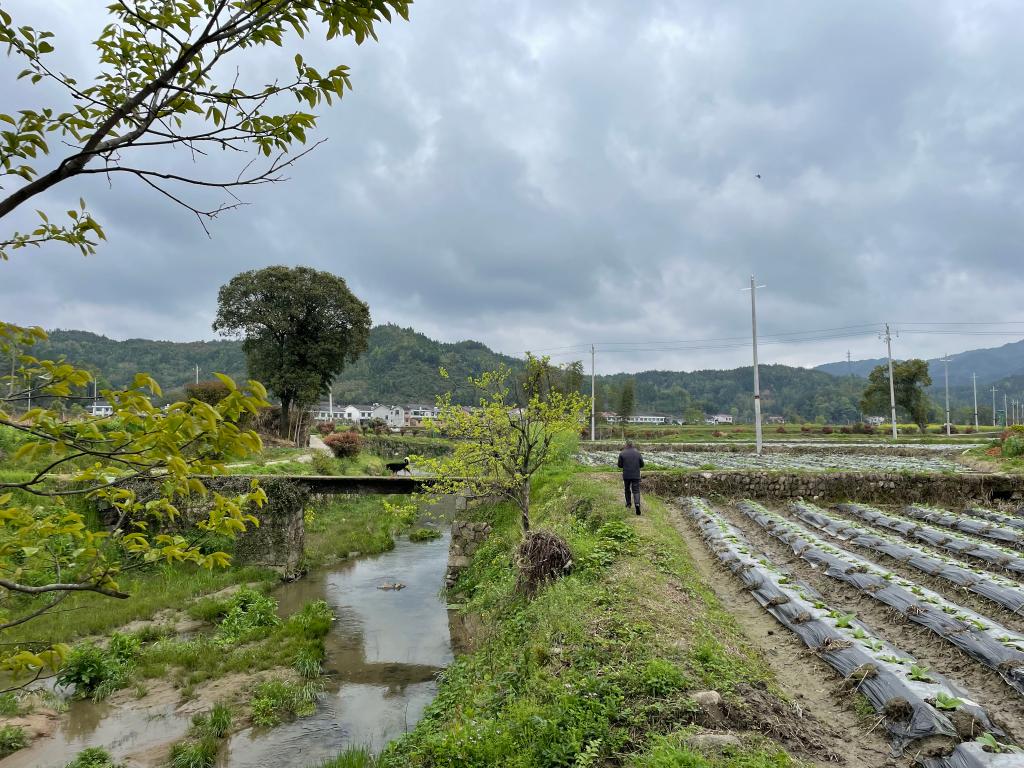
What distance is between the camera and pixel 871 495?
754 inches

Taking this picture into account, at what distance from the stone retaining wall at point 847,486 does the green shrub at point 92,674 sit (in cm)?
1624

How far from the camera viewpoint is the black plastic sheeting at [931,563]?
877 centimetres

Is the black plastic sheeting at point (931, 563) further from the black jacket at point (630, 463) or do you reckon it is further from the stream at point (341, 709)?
the stream at point (341, 709)

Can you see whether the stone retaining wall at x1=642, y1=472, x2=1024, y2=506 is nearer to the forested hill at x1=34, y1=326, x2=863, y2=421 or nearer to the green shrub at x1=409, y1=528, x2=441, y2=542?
the green shrub at x1=409, y1=528, x2=441, y2=542

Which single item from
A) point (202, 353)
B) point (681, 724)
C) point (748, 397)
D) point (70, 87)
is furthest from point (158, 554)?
point (748, 397)

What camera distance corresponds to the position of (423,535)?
84.3 feet

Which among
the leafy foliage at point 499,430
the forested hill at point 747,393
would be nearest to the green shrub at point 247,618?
the leafy foliage at point 499,430

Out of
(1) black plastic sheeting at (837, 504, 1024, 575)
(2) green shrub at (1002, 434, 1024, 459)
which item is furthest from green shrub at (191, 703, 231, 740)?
(2) green shrub at (1002, 434, 1024, 459)

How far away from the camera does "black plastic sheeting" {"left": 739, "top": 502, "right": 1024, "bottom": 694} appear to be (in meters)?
6.57

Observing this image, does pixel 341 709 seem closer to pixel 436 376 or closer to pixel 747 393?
pixel 436 376

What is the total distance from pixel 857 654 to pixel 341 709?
8.45m

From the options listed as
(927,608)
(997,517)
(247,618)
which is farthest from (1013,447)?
(247,618)

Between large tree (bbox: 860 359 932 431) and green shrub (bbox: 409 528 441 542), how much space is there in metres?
51.8

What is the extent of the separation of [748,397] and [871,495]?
141667 millimetres
